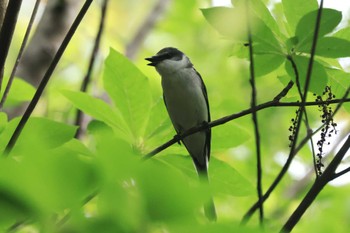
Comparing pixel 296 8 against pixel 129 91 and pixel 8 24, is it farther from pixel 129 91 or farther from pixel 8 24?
pixel 8 24

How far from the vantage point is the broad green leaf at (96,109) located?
81.3 inches

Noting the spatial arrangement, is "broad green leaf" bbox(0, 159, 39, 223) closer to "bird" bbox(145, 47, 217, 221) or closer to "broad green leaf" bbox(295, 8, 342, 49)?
"broad green leaf" bbox(295, 8, 342, 49)

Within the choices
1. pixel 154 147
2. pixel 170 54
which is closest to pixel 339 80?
pixel 154 147

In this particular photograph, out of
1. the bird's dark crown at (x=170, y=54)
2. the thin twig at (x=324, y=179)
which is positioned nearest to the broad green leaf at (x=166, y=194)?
the thin twig at (x=324, y=179)

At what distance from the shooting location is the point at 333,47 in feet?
5.22

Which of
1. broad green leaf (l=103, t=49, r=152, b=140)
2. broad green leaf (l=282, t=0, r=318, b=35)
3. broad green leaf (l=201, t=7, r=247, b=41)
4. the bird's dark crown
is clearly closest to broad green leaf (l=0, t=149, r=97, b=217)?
broad green leaf (l=201, t=7, r=247, b=41)

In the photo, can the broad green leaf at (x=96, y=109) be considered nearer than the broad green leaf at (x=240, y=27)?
No

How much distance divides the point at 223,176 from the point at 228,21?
0.66 meters

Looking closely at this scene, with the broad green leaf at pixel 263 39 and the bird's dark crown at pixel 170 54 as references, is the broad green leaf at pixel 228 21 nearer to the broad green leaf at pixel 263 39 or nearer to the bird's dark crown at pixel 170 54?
the broad green leaf at pixel 263 39

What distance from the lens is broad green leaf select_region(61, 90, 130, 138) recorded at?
2.06 meters

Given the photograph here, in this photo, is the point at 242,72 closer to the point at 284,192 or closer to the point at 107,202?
the point at 284,192

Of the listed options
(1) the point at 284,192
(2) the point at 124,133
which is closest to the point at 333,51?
(2) the point at 124,133

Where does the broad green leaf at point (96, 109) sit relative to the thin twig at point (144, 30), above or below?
above

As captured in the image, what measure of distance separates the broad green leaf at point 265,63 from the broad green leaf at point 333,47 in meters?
0.23
